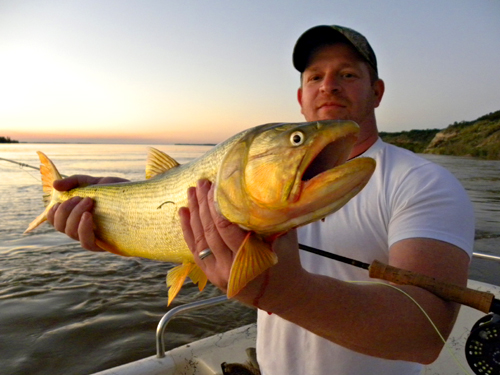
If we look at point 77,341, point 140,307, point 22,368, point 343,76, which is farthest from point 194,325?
point 343,76

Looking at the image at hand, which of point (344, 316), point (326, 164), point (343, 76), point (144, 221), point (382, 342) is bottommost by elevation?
point (382, 342)

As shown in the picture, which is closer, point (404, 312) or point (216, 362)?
point (404, 312)

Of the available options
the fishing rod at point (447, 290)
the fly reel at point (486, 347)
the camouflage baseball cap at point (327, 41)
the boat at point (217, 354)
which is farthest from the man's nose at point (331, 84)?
the boat at point (217, 354)

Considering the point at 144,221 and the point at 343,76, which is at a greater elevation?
the point at 343,76

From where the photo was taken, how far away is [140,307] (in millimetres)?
6309

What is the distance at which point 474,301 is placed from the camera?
1582 millimetres

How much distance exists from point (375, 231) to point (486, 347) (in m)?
0.85

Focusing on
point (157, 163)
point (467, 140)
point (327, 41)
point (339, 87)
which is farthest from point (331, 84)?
point (467, 140)

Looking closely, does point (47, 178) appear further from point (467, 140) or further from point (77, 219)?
point (467, 140)

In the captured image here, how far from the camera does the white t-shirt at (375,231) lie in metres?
1.75

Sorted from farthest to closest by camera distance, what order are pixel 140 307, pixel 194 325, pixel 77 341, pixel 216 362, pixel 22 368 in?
pixel 140 307
pixel 194 325
pixel 77 341
pixel 22 368
pixel 216 362

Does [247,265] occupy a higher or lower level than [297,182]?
lower

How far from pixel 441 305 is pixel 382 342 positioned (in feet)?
1.12

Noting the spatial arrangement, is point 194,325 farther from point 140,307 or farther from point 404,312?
point 404,312
